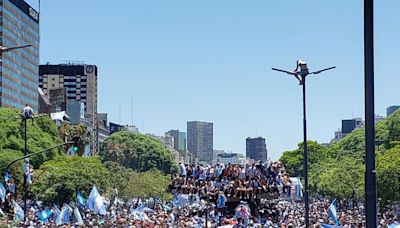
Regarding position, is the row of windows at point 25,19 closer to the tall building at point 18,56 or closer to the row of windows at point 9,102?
the tall building at point 18,56

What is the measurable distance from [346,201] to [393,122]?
2092cm

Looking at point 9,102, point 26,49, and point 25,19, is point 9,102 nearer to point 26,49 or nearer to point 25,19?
point 26,49

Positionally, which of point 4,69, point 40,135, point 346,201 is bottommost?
point 346,201

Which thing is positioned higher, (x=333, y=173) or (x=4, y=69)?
(x=4, y=69)

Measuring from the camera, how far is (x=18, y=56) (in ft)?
442

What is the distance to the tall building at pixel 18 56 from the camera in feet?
413

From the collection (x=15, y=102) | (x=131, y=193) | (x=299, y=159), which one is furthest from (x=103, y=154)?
(x=131, y=193)

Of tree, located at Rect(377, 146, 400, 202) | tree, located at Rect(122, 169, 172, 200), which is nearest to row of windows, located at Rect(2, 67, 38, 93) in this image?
tree, located at Rect(122, 169, 172, 200)

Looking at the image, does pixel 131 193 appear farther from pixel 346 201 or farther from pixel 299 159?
pixel 299 159

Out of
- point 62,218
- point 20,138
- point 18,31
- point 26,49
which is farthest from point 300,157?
point 62,218

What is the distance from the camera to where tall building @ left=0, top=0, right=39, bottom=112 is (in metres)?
126

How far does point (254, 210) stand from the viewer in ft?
162

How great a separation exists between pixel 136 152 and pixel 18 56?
2829 cm

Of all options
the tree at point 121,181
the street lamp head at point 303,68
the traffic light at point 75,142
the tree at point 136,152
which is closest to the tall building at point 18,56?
the tree at point 136,152
